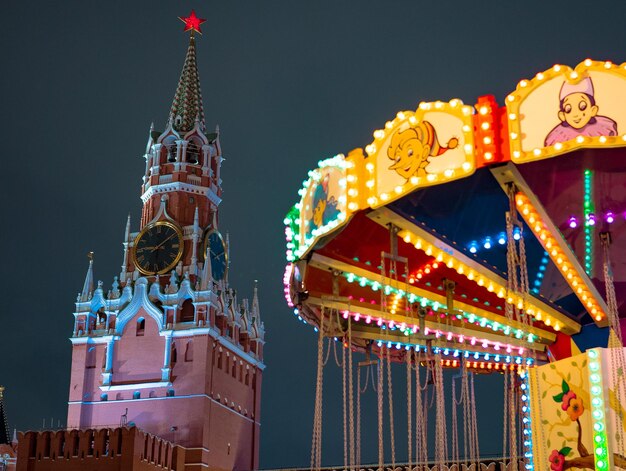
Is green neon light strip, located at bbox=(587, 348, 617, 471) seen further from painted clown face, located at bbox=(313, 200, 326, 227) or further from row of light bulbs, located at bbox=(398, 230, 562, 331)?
painted clown face, located at bbox=(313, 200, 326, 227)

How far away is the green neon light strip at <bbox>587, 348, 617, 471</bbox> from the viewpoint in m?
10.9

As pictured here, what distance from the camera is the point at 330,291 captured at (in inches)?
553

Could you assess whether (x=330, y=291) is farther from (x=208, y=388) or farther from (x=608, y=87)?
(x=208, y=388)

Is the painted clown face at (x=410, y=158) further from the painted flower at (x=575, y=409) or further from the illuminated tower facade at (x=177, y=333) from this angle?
the illuminated tower facade at (x=177, y=333)

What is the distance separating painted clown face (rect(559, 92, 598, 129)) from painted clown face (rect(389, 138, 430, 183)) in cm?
154

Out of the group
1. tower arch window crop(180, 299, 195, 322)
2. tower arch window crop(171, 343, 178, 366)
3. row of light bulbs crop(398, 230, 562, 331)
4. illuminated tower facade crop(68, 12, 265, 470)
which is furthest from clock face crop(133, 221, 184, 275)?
row of light bulbs crop(398, 230, 562, 331)

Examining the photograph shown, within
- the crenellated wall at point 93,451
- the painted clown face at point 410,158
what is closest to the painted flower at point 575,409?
Result: the painted clown face at point 410,158

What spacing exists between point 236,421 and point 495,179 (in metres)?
27.5

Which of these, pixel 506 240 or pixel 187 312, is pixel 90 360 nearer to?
pixel 187 312

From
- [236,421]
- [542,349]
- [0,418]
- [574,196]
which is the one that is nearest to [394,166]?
[574,196]

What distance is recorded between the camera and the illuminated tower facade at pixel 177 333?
110ft

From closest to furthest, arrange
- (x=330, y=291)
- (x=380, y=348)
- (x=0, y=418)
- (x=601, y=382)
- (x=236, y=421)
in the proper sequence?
(x=601, y=382) < (x=330, y=291) < (x=380, y=348) < (x=236, y=421) < (x=0, y=418)

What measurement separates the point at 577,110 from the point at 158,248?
95.0ft

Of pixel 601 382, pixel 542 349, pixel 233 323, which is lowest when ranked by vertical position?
pixel 601 382
